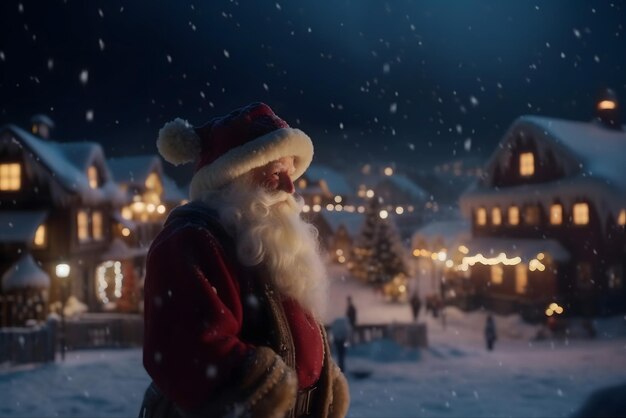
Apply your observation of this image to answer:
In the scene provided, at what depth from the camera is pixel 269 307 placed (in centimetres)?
262

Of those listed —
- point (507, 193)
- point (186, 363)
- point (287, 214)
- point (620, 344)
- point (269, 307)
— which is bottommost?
point (620, 344)

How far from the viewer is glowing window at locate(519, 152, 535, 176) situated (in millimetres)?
25911

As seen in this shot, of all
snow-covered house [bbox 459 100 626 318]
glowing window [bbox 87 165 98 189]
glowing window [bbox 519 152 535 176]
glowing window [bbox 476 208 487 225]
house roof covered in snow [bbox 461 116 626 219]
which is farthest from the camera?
glowing window [bbox 476 208 487 225]

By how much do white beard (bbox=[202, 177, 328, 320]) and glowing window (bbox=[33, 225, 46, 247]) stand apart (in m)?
21.9

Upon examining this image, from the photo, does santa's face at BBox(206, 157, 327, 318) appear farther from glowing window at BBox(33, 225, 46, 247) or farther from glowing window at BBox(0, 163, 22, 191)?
glowing window at BBox(0, 163, 22, 191)

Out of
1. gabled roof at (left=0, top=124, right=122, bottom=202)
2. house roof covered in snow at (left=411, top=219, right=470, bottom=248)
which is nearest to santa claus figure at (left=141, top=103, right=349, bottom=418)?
gabled roof at (left=0, top=124, right=122, bottom=202)

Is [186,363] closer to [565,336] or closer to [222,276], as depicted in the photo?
[222,276]

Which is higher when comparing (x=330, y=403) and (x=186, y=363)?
(x=186, y=363)

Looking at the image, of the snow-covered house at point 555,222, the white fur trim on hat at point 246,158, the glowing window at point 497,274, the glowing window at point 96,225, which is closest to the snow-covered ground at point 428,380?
the snow-covered house at point 555,222

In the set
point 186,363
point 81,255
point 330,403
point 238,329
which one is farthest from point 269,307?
point 81,255

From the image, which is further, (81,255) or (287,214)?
(81,255)

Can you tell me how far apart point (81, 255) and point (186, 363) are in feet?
75.9

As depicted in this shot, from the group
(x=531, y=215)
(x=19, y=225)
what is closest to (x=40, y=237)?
(x=19, y=225)

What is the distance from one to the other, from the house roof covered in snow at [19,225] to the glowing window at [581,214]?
21.8 meters
